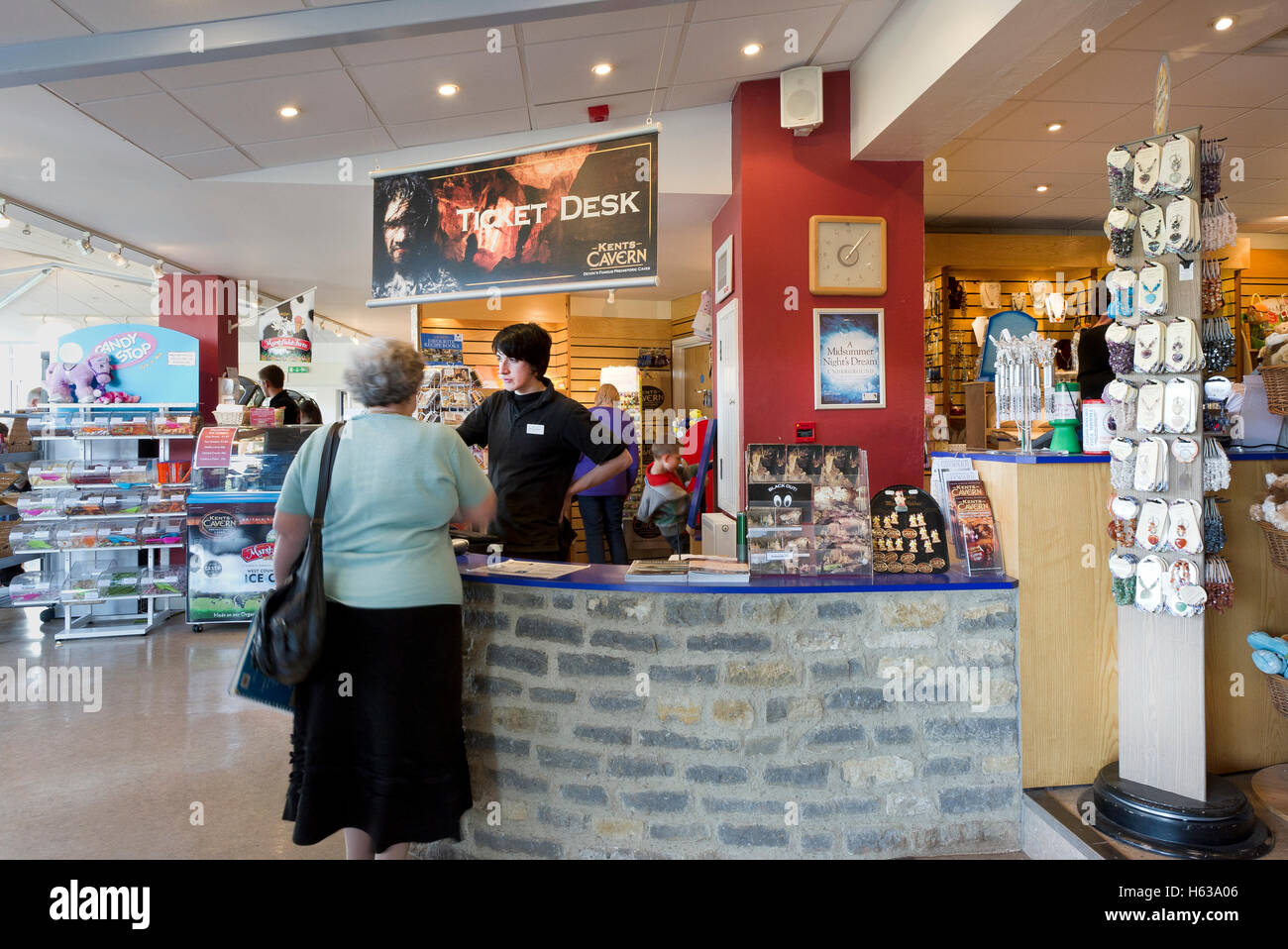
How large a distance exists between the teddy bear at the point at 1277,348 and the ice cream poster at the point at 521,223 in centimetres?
241

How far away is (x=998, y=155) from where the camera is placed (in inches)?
248

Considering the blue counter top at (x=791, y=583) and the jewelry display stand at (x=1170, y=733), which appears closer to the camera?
the jewelry display stand at (x=1170, y=733)

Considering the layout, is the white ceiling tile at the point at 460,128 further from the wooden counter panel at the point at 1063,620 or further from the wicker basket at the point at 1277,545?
the wicker basket at the point at 1277,545

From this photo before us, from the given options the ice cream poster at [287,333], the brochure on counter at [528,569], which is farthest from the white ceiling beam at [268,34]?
the ice cream poster at [287,333]

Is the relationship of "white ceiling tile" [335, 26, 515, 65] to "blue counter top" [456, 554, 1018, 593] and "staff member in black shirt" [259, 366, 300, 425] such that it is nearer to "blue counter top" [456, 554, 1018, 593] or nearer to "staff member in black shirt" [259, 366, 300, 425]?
"blue counter top" [456, 554, 1018, 593]

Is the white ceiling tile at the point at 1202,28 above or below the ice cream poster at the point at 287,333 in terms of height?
above

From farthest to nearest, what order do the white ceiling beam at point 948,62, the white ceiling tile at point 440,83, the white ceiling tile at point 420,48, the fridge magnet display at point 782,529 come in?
the white ceiling tile at point 440,83
the white ceiling tile at point 420,48
the white ceiling beam at point 948,62
the fridge magnet display at point 782,529

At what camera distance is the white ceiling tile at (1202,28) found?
4156 mm

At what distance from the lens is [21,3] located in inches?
142

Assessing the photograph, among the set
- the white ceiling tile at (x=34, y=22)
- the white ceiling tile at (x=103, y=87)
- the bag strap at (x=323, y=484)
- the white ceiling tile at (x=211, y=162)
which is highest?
the white ceiling tile at (x=211, y=162)

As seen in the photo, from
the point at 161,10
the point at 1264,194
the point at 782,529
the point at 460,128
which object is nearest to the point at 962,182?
the point at 1264,194

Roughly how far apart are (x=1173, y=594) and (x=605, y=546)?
463cm
